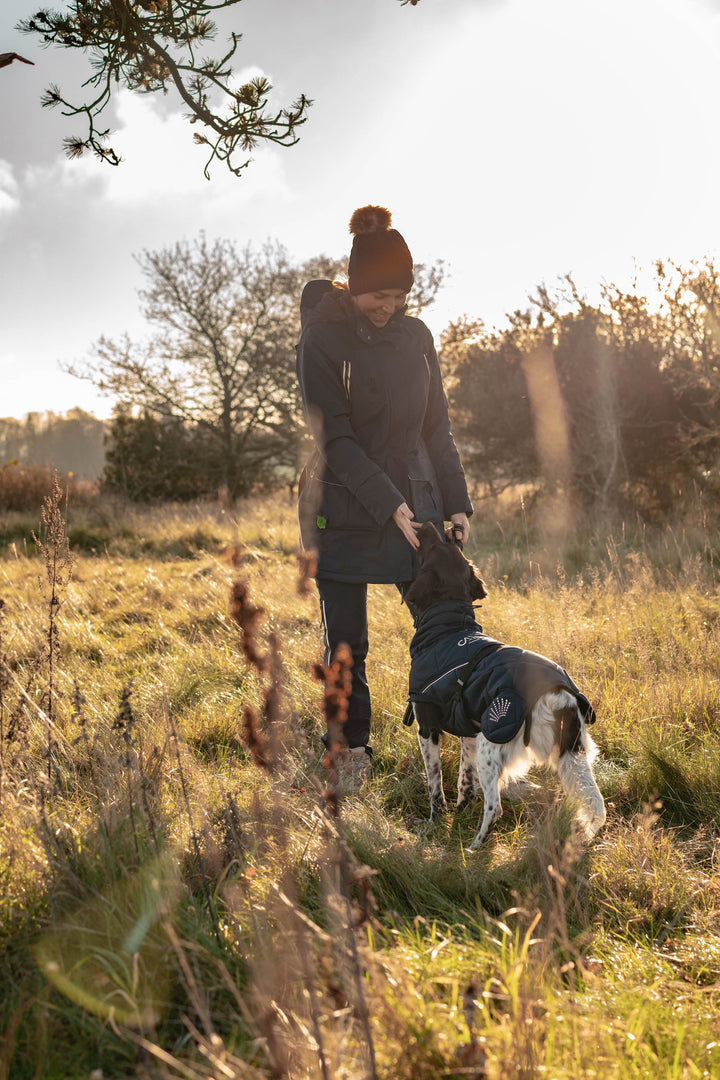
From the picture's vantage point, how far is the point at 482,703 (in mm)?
2672

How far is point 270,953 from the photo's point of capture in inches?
67.9

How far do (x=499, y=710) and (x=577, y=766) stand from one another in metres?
0.40

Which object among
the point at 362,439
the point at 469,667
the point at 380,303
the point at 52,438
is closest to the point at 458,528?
the point at 362,439

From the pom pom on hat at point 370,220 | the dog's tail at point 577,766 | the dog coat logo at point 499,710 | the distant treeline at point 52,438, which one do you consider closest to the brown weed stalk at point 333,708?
the dog coat logo at point 499,710

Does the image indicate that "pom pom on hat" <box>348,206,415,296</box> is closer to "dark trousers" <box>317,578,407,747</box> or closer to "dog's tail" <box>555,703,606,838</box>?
"dark trousers" <box>317,578,407,747</box>

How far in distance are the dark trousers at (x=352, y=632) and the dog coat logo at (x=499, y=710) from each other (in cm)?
88

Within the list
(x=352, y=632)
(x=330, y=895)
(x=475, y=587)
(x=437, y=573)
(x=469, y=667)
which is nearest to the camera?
(x=330, y=895)

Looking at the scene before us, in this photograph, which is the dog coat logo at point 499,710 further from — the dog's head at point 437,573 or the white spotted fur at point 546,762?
the dog's head at point 437,573

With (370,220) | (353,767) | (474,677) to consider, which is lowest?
(353,767)

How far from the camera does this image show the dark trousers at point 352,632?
10.8 ft

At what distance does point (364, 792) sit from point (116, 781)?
3.58 feet

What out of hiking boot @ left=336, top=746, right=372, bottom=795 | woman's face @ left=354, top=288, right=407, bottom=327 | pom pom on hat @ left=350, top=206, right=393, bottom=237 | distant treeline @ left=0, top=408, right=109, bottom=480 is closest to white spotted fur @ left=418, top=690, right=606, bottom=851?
hiking boot @ left=336, top=746, right=372, bottom=795

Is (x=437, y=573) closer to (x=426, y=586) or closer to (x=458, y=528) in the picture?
(x=426, y=586)

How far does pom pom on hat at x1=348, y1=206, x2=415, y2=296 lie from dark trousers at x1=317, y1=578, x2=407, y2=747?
1.36 meters
